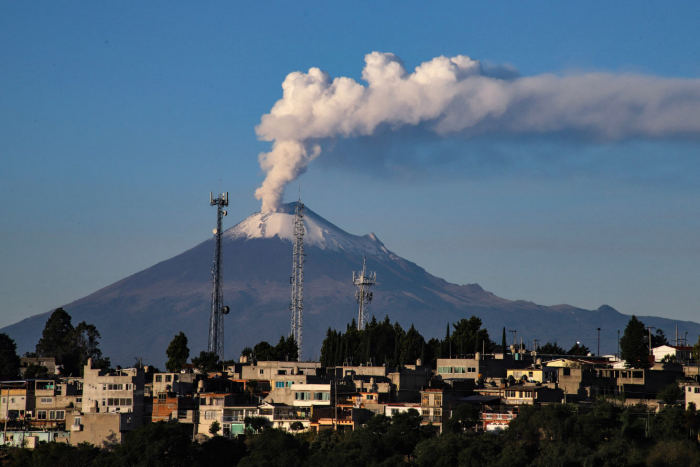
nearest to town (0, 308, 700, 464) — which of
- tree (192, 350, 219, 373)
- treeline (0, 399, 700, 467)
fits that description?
tree (192, 350, 219, 373)

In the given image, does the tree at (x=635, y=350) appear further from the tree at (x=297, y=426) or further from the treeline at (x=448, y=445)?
the tree at (x=297, y=426)

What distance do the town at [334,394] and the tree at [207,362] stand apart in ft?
0.61

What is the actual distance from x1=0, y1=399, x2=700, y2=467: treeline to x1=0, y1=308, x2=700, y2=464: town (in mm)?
1360

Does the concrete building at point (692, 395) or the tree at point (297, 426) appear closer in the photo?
the concrete building at point (692, 395)

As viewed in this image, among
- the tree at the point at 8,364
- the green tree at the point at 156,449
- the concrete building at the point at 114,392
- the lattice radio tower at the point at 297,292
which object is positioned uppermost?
the lattice radio tower at the point at 297,292

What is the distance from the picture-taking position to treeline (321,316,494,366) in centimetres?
10481

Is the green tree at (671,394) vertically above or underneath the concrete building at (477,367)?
underneath

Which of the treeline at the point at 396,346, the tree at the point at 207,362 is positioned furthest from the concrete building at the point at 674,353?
the tree at the point at 207,362

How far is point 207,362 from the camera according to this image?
106 meters

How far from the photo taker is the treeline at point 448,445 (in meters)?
68.2

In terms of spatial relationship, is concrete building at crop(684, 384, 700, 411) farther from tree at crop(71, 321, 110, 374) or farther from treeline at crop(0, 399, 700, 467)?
tree at crop(71, 321, 110, 374)

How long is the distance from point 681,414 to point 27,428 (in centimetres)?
4886

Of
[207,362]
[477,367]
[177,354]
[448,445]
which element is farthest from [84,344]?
[448,445]

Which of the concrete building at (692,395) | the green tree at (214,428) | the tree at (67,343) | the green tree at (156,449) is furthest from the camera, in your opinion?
the tree at (67,343)
